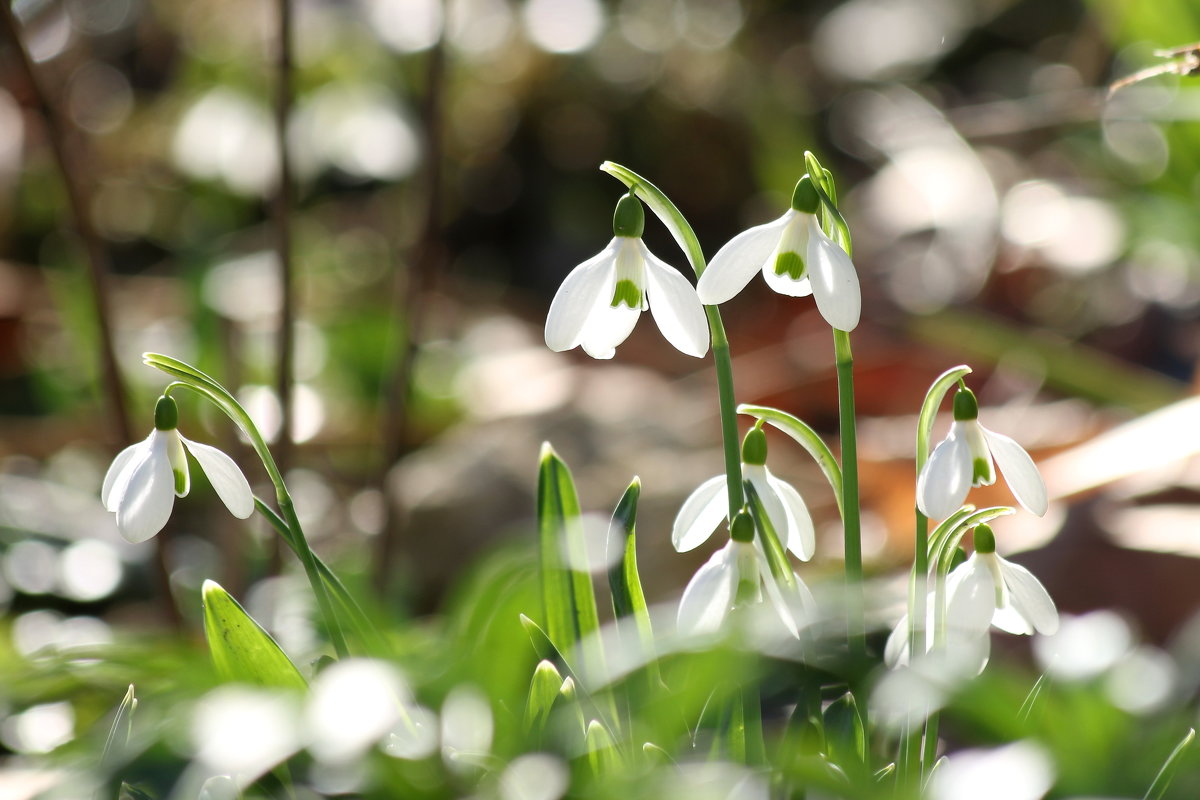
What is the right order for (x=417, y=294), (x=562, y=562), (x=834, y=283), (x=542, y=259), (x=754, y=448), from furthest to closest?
(x=542, y=259), (x=417, y=294), (x=562, y=562), (x=754, y=448), (x=834, y=283)

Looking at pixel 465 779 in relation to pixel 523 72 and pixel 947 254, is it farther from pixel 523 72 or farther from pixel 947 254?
pixel 523 72

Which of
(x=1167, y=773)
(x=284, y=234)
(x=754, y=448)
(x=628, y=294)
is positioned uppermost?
(x=284, y=234)

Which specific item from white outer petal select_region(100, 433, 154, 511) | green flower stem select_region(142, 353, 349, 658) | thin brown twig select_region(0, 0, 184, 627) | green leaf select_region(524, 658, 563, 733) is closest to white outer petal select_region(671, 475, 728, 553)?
green leaf select_region(524, 658, 563, 733)

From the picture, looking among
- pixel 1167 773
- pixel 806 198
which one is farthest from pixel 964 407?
pixel 1167 773

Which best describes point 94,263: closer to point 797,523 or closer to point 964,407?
point 797,523

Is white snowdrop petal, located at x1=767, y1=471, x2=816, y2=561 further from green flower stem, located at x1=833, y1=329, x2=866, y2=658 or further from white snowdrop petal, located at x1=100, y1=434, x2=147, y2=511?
white snowdrop petal, located at x1=100, y1=434, x2=147, y2=511

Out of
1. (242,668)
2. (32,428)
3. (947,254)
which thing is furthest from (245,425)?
(947,254)
